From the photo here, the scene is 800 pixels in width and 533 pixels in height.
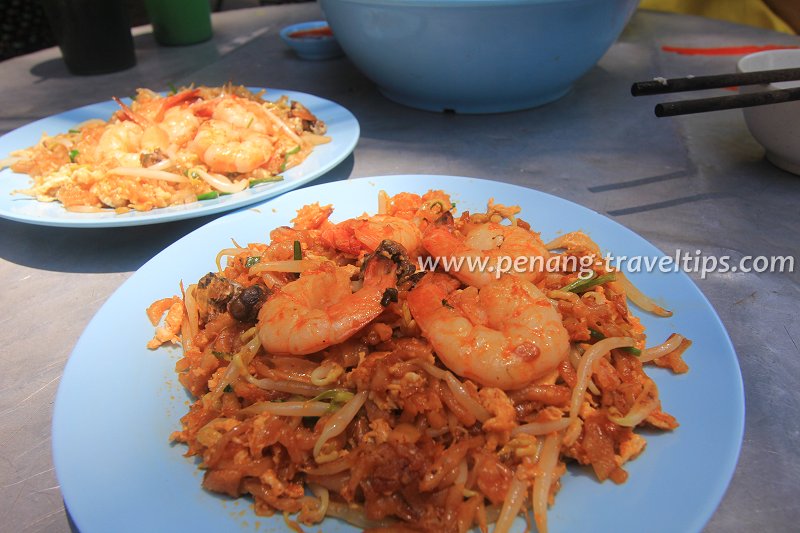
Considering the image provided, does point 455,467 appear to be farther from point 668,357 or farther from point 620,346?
point 668,357

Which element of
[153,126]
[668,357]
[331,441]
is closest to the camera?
[331,441]

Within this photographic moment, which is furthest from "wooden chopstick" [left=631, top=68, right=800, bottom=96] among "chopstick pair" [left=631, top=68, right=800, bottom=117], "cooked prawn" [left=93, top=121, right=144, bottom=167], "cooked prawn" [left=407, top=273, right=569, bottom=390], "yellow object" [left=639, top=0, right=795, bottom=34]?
"yellow object" [left=639, top=0, right=795, bottom=34]

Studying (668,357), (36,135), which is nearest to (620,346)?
(668,357)

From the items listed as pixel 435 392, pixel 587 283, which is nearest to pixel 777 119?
pixel 587 283

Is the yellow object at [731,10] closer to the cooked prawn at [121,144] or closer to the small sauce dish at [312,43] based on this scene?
the small sauce dish at [312,43]

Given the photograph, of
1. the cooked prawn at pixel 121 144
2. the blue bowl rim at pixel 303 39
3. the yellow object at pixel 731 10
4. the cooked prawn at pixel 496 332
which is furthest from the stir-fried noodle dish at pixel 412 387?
the yellow object at pixel 731 10

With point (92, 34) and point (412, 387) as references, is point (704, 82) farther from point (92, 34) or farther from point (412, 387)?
point (92, 34)
